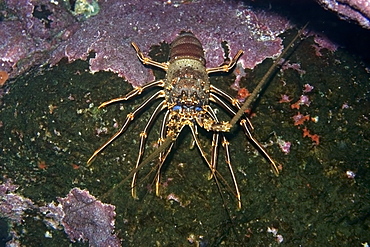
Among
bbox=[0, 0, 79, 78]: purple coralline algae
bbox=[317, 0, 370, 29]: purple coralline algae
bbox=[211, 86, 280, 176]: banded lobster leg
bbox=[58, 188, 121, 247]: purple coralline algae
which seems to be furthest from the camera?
bbox=[0, 0, 79, 78]: purple coralline algae

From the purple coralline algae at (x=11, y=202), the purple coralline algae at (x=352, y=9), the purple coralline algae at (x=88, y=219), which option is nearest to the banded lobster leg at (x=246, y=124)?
the purple coralline algae at (x=352, y=9)

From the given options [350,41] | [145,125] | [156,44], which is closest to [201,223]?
[145,125]

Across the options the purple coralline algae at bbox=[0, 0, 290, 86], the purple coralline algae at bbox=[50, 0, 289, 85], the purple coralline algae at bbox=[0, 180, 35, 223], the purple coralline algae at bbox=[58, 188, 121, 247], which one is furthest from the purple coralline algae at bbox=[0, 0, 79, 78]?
the purple coralline algae at bbox=[58, 188, 121, 247]

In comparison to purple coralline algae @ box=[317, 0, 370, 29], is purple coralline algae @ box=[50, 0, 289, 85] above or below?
below

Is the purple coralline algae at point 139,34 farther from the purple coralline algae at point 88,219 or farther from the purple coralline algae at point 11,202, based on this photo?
the purple coralline algae at point 11,202

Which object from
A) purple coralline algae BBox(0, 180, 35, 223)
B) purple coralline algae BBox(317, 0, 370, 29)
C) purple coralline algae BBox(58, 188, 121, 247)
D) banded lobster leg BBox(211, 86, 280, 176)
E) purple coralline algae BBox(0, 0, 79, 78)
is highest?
purple coralline algae BBox(317, 0, 370, 29)

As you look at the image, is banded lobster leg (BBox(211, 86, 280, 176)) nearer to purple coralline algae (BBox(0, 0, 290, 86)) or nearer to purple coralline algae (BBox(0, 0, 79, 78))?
purple coralline algae (BBox(0, 0, 290, 86))

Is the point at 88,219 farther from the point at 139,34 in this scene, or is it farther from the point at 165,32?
the point at 165,32
